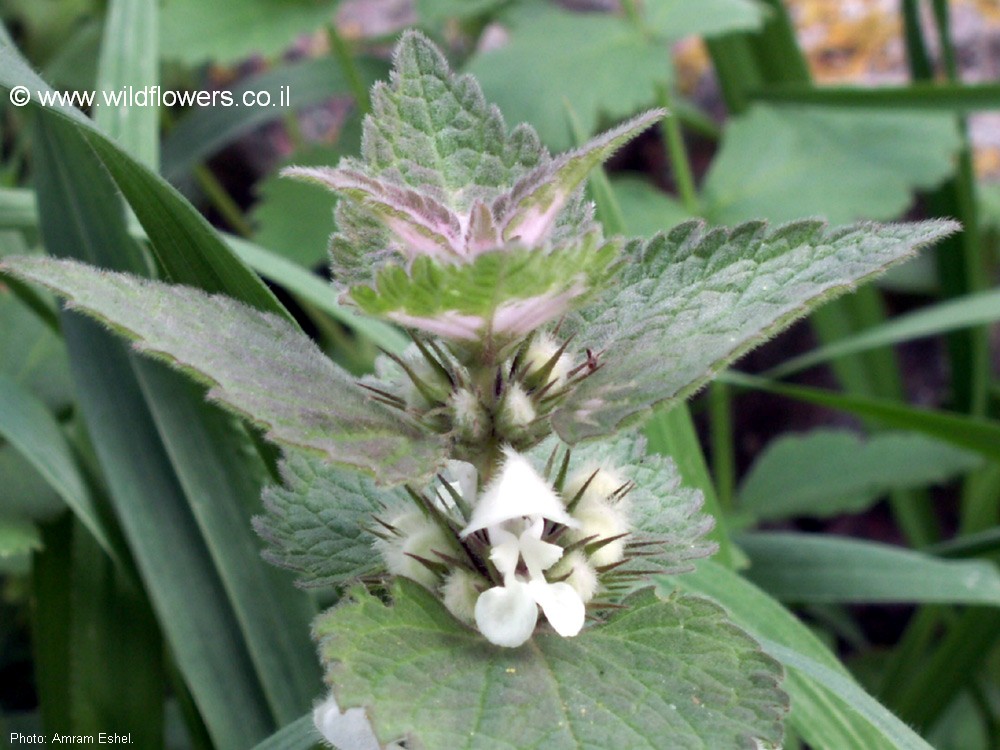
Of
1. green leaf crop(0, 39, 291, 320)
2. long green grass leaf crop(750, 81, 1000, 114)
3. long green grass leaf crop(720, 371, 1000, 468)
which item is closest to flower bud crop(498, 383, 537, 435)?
green leaf crop(0, 39, 291, 320)

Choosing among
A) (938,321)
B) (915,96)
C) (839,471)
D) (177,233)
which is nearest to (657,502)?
(177,233)

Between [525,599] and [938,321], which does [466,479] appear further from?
[938,321]

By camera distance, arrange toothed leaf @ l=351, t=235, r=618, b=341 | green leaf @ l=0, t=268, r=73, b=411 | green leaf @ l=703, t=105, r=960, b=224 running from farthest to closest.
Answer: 1. green leaf @ l=703, t=105, r=960, b=224
2. green leaf @ l=0, t=268, r=73, b=411
3. toothed leaf @ l=351, t=235, r=618, b=341

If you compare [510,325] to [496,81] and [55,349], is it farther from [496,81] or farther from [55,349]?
[496,81]

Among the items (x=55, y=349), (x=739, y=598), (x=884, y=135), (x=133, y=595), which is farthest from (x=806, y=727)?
(x=884, y=135)

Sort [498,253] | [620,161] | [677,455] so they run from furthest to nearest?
[620,161], [677,455], [498,253]

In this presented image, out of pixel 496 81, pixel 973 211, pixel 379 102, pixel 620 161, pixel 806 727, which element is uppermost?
pixel 620 161

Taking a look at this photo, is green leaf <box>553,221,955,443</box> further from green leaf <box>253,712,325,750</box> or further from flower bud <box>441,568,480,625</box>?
green leaf <box>253,712,325,750</box>
